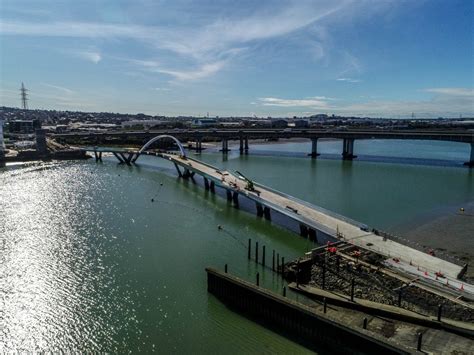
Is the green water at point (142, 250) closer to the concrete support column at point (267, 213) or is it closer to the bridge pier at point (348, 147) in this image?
the concrete support column at point (267, 213)

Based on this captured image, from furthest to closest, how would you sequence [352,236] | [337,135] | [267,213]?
[337,135] < [267,213] < [352,236]

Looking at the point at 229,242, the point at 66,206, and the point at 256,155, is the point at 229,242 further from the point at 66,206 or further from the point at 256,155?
the point at 256,155

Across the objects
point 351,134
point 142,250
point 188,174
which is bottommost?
point 142,250

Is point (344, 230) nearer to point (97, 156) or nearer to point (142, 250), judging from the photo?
point (142, 250)

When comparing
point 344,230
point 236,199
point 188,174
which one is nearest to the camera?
point 344,230

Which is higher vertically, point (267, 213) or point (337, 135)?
point (337, 135)

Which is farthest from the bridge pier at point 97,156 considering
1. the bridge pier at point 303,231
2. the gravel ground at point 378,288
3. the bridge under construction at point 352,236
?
the gravel ground at point 378,288

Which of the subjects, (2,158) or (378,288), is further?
(2,158)

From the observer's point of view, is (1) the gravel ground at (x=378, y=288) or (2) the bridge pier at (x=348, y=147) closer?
(1) the gravel ground at (x=378, y=288)

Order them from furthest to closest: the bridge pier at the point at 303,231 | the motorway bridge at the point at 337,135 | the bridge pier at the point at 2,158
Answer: the motorway bridge at the point at 337,135 → the bridge pier at the point at 2,158 → the bridge pier at the point at 303,231

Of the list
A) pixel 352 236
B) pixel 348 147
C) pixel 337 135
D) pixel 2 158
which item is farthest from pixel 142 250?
pixel 337 135
